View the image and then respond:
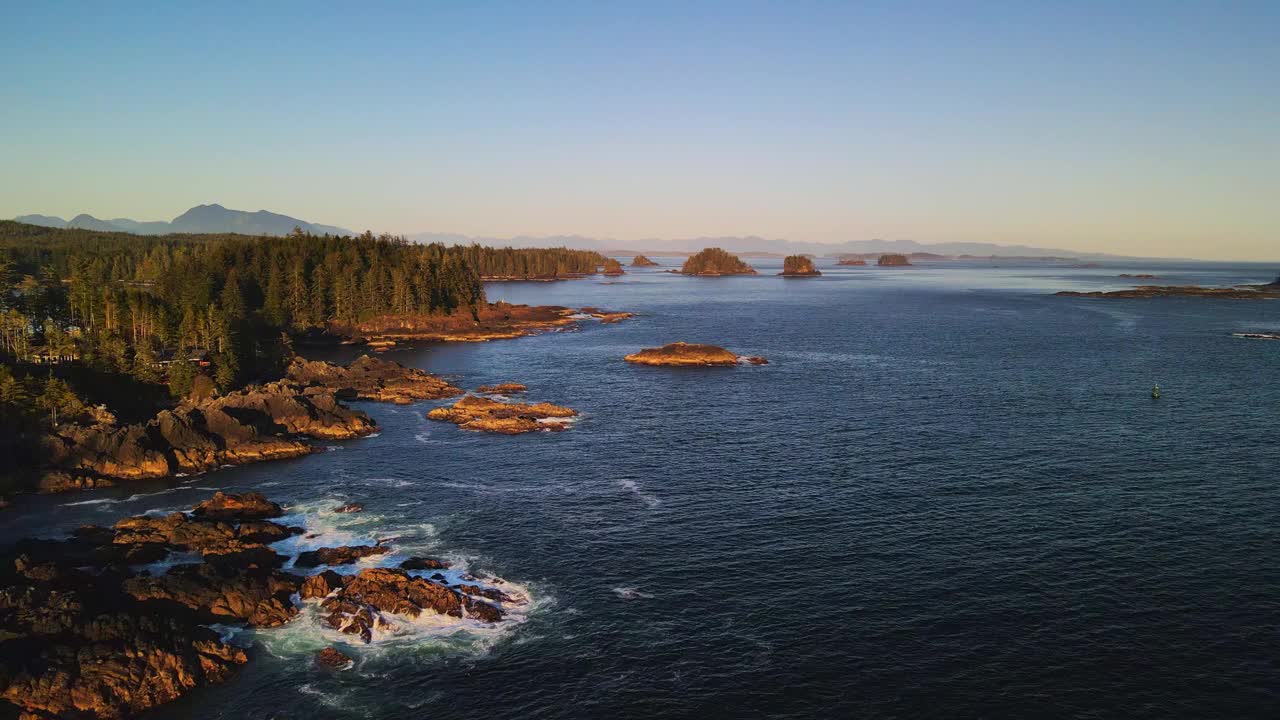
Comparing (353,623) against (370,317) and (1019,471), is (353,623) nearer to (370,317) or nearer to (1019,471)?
(1019,471)

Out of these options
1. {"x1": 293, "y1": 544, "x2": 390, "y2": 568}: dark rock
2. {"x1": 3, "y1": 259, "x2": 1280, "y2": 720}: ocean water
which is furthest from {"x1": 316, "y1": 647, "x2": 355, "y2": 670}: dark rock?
{"x1": 293, "y1": 544, "x2": 390, "y2": 568}: dark rock

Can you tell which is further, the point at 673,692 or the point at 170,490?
the point at 170,490

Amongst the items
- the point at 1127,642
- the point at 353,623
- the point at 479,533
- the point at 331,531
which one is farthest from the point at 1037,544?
the point at 331,531

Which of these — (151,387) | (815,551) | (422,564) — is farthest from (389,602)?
(151,387)

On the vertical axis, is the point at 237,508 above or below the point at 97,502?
above

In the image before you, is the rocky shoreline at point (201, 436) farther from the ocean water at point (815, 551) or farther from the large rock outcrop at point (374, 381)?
the large rock outcrop at point (374, 381)

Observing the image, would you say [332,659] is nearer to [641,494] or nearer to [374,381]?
[641,494]
